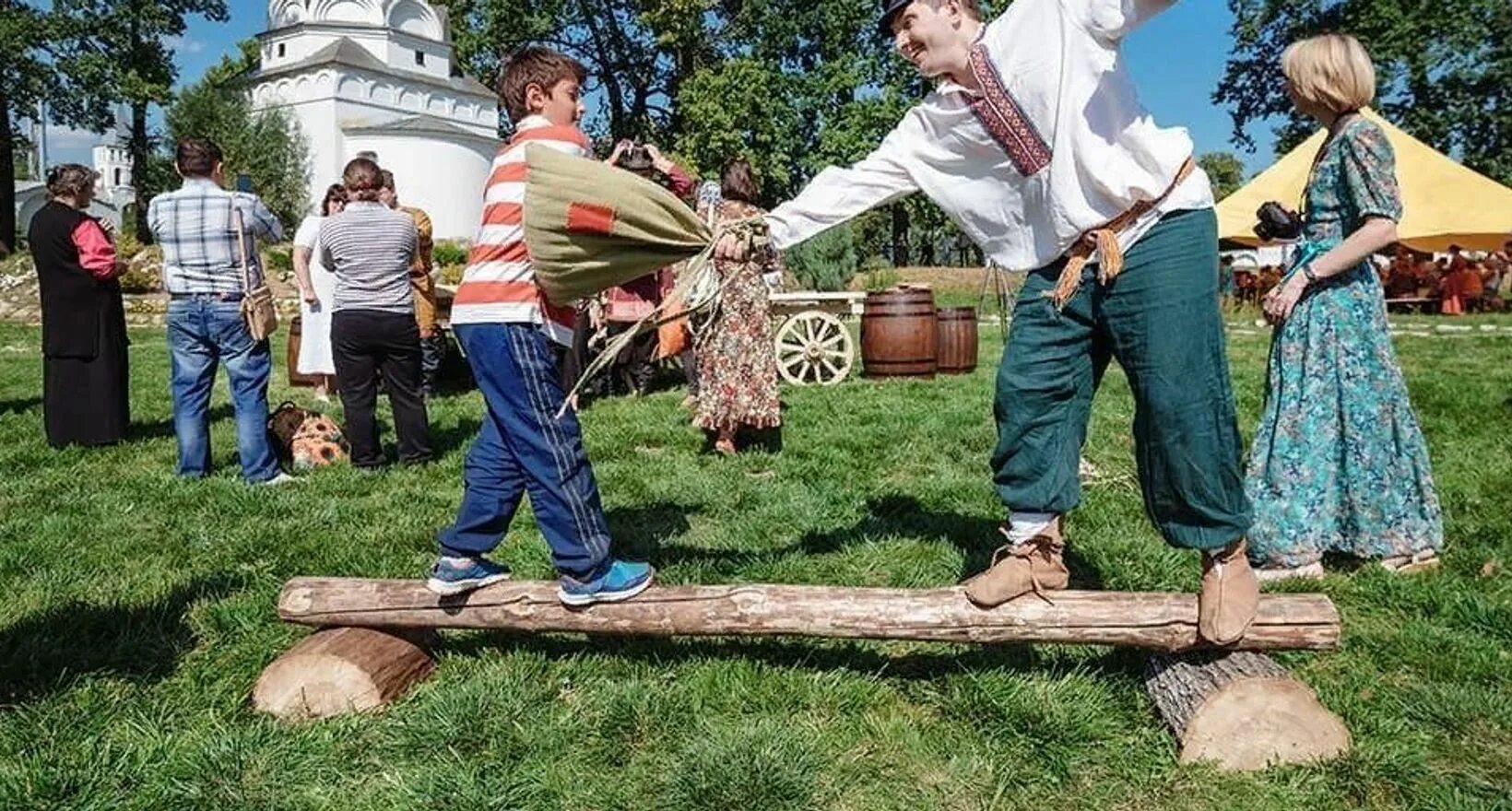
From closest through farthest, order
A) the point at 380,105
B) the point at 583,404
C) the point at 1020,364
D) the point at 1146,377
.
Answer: the point at 1146,377
the point at 1020,364
the point at 583,404
the point at 380,105

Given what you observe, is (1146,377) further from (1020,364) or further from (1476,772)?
(1476,772)

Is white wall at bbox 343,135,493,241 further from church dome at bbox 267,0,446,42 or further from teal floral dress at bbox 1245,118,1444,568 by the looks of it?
teal floral dress at bbox 1245,118,1444,568

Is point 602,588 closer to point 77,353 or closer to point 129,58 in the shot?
point 77,353

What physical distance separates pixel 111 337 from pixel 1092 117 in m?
6.97

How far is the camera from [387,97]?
1757 inches

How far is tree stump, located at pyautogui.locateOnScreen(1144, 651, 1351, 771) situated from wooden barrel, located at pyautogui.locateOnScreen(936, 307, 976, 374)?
8.29 m

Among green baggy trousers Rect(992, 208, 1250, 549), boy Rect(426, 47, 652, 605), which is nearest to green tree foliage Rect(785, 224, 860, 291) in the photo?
boy Rect(426, 47, 652, 605)

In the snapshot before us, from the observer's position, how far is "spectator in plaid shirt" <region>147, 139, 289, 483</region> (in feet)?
19.2

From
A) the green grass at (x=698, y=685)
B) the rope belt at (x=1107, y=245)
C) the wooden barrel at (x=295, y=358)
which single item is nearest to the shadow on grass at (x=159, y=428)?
the wooden barrel at (x=295, y=358)

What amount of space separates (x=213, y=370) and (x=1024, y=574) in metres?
5.07

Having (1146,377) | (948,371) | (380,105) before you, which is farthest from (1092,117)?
(380,105)

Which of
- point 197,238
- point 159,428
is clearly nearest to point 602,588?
point 197,238

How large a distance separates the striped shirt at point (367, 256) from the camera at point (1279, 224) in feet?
15.0

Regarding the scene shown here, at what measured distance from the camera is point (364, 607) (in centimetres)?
313
